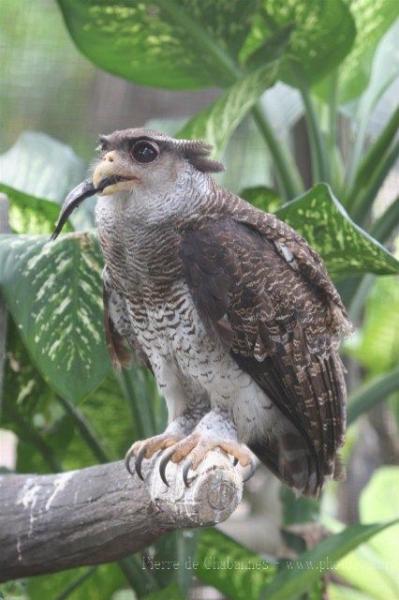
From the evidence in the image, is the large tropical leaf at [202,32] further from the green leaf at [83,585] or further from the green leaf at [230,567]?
the green leaf at [83,585]

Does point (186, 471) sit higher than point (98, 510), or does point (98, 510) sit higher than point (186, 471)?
point (186, 471)

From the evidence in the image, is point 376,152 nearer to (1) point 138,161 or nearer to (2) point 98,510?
(1) point 138,161

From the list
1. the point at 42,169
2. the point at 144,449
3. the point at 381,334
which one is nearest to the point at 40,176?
the point at 42,169

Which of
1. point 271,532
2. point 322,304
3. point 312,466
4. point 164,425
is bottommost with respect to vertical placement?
point 271,532

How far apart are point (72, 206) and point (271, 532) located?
117 centimetres

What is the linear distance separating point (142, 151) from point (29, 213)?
0.52 meters

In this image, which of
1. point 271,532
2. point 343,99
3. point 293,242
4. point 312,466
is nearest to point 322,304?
point 293,242

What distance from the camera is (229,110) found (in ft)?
5.18

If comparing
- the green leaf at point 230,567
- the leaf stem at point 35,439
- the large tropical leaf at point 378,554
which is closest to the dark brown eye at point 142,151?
the leaf stem at point 35,439

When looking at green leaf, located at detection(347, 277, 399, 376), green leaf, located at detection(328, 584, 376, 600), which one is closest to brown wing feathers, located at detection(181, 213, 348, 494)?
green leaf, located at detection(328, 584, 376, 600)

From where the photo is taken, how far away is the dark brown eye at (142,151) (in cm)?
122

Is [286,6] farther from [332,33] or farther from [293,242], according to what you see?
[293,242]

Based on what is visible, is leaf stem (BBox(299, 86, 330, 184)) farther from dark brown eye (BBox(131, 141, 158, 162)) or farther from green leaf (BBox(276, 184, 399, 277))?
dark brown eye (BBox(131, 141, 158, 162))

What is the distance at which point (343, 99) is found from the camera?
6.44 ft
